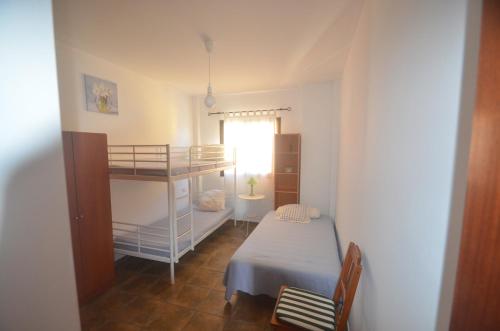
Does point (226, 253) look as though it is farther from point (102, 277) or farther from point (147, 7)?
point (147, 7)

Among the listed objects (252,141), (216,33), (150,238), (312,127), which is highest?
(216,33)

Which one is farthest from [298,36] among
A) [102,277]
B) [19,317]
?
[102,277]

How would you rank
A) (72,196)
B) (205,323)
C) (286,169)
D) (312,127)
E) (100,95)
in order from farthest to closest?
(286,169)
(312,127)
(100,95)
(72,196)
(205,323)

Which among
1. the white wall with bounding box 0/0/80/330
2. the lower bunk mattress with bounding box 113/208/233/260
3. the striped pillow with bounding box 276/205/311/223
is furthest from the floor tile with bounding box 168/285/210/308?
the white wall with bounding box 0/0/80/330

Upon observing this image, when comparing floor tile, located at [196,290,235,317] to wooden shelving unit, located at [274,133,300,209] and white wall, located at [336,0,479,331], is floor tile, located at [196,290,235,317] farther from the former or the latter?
wooden shelving unit, located at [274,133,300,209]

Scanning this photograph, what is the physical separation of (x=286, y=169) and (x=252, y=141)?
35.4 inches

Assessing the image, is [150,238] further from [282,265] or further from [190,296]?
[282,265]

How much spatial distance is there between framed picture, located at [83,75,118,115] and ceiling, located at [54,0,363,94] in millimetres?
339

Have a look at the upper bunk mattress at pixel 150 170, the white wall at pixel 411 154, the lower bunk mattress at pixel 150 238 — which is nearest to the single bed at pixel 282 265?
the white wall at pixel 411 154

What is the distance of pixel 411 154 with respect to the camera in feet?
2.36

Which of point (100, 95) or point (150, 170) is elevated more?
point (100, 95)

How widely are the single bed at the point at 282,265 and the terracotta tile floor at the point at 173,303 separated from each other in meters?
0.19

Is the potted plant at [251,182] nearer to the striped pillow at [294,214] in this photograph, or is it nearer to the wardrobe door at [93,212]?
the striped pillow at [294,214]

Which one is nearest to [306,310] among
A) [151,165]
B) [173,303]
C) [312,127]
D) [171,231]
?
[173,303]
